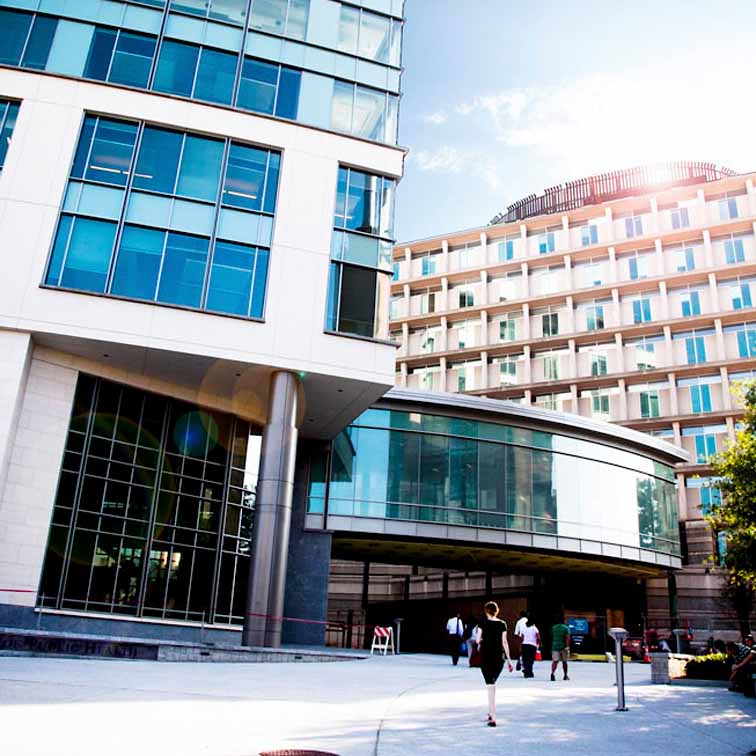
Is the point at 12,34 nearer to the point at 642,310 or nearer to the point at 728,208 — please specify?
the point at 642,310

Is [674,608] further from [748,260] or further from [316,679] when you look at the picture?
[316,679]

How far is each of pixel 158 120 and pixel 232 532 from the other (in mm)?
13743

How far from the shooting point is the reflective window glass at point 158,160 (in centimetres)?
2395

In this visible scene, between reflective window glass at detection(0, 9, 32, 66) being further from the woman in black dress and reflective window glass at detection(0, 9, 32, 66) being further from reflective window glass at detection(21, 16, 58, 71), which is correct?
the woman in black dress

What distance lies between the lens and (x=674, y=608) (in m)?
40.6

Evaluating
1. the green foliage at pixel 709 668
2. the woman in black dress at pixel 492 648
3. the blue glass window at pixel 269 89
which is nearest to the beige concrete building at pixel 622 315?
the blue glass window at pixel 269 89

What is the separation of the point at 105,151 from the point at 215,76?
4752mm

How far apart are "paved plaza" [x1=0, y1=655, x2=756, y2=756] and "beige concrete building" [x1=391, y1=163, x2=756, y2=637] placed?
101 ft

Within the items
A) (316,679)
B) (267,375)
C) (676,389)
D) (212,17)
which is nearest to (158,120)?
(212,17)

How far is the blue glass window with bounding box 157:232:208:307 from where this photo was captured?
2286cm

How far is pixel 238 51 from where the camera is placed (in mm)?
26234

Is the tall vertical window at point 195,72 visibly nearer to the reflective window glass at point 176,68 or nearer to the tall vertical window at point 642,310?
the reflective window glass at point 176,68

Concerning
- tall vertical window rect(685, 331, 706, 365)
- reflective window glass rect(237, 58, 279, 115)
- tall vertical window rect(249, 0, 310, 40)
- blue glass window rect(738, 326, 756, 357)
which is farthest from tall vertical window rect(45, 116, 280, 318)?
blue glass window rect(738, 326, 756, 357)

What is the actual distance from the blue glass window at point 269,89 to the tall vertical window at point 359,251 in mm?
2962
